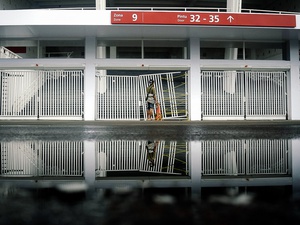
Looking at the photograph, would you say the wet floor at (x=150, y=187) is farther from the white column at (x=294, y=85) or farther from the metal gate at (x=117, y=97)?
the white column at (x=294, y=85)

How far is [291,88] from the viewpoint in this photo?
19.1m

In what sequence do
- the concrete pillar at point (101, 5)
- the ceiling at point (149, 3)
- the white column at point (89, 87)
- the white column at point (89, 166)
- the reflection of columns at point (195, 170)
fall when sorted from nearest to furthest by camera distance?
1. the reflection of columns at point (195, 170)
2. the white column at point (89, 166)
3. the concrete pillar at point (101, 5)
4. the white column at point (89, 87)
5. the ceiling at point (149, 3)

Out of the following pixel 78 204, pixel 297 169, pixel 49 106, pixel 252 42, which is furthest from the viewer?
pixel 252 42

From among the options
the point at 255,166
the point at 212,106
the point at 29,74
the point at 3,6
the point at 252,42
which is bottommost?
the point at 255,166

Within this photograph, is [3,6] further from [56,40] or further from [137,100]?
[137,100]

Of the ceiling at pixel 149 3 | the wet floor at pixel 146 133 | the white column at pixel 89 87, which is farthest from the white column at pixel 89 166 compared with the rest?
the ceiling at pixel 149 3

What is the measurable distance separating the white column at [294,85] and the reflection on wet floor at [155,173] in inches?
578

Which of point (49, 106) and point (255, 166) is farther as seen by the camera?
point (49, 106)

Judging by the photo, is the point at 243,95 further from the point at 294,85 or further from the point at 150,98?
the point at 150,98

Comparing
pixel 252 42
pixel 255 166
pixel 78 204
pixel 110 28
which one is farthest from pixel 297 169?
pixel 252 42

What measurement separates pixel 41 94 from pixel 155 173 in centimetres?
1640

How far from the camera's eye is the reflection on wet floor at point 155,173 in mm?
2543

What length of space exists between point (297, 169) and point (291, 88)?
16.8 metres

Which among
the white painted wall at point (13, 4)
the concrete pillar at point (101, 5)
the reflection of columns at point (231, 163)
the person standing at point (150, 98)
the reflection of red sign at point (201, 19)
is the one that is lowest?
the reflection of columns at point (231, 163)
